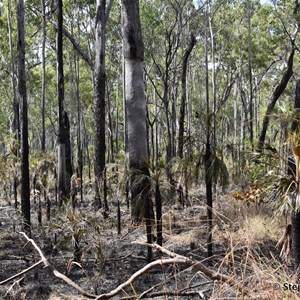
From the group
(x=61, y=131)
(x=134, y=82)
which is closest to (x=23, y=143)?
(x=134, y=82)

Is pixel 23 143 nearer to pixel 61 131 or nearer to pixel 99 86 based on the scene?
pixel 99 86

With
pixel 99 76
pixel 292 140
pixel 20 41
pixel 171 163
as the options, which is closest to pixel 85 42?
pixel 99 76

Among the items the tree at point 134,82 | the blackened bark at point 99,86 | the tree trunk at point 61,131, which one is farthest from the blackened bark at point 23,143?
the tree trunk at point 61,131

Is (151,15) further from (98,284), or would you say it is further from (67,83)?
(98,284)

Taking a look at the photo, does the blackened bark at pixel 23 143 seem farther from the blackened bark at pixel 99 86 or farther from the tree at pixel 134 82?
the blackened bark at pixel 99 86

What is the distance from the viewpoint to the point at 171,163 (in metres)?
8.59

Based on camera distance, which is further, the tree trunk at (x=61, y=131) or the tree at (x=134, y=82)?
the tree trunk at (x=61, y=131)

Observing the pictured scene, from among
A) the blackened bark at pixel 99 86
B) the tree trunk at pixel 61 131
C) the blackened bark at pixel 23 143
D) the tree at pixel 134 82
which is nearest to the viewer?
the tree at pixel 134 82

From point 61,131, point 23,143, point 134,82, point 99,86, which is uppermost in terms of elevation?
point 99,86

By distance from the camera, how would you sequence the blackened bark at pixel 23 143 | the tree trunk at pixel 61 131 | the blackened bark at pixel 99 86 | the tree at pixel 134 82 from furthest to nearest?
the tree trunk at pixel 61 131 < the blackened bark at pixel 99 86 < the blackened bark at pixel 23 143 < the tree at pixel 134 82

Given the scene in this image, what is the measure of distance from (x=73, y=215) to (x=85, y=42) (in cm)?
2351

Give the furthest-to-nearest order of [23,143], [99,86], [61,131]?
[61,131] → [99,86] → [23,143]

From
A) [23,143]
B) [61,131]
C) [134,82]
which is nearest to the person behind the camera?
[134,82]

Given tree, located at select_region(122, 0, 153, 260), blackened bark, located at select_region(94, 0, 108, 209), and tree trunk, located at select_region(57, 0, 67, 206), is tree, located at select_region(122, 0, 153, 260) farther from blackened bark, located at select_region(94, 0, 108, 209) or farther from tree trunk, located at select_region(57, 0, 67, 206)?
tree trunk, located at select_region(57, 0, 67, 206)
